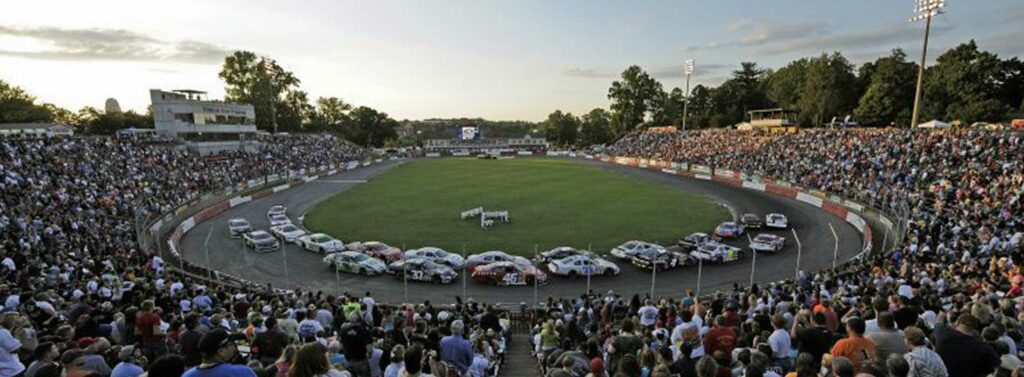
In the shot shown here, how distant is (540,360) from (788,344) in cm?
566

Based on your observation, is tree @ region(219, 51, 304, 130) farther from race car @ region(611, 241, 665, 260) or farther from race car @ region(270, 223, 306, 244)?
race car @ region(611, 241, 665, 260)

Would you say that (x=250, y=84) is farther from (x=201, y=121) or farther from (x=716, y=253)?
(x=716, y=253)

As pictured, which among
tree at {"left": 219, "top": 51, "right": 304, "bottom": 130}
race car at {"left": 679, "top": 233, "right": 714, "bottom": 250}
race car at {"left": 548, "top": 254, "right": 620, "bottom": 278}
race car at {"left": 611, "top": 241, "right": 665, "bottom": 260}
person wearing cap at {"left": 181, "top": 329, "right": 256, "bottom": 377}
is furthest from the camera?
tree at {"left": 219, "top": 51, "right": 304, "bottom": 130}

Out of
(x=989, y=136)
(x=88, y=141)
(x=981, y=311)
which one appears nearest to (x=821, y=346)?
(x=981, y=311)

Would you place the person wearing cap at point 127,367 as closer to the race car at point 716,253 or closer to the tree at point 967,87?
the race car at point 716,253

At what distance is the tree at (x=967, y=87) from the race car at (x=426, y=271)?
2795 inches

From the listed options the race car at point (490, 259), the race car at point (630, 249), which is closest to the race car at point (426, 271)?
the race car at point (490, 259)

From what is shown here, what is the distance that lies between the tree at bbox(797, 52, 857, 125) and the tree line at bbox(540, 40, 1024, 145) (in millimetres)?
141

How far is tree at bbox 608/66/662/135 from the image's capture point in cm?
12950

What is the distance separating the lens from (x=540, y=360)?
1232 cm

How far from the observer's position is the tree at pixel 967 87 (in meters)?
63.8

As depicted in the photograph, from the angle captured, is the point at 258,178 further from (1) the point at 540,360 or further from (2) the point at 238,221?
(1) the point at 540,360

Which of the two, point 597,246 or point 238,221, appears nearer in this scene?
point 597,246

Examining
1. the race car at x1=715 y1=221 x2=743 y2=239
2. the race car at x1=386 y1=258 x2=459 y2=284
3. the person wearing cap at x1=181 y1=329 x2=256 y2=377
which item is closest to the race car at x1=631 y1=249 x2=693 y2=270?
the race car at x1=715 y1=221 x2=743 y2=239
